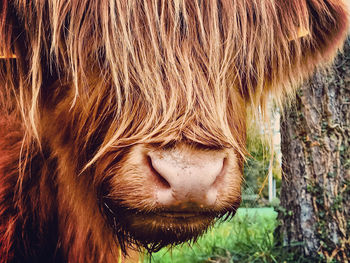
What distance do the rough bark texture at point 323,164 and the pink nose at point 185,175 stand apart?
1934 mm

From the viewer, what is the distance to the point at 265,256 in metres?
3.37

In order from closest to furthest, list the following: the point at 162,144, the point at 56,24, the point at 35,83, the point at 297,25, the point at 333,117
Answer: the point at 162,144 → the point at 56,24 → the point at 35,83 → the point at 297,25 → the point at 333,117

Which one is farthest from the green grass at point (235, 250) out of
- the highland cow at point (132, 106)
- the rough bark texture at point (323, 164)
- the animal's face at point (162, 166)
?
the animal's face at point (162, 166)

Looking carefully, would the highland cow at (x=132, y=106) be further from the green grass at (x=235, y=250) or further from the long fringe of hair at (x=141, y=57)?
the green grass at (x=235, y=250)

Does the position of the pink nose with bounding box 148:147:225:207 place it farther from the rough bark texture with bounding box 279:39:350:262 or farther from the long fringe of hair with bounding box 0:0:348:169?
the rough bark texture with bounding box 279:39:350:262

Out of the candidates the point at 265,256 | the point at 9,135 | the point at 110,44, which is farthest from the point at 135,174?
the point at 265,256

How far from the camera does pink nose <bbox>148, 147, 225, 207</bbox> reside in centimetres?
110

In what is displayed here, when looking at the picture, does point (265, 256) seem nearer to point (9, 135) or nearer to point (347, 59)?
point (347, 59)

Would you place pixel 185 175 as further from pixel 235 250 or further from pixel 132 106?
pixel 235 250

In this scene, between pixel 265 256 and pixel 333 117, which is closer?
pixel 333 117

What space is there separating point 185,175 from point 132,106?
35 cm

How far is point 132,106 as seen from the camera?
4.41ft

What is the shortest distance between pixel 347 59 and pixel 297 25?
62.8 inches

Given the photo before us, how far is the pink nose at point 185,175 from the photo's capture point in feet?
3.60
